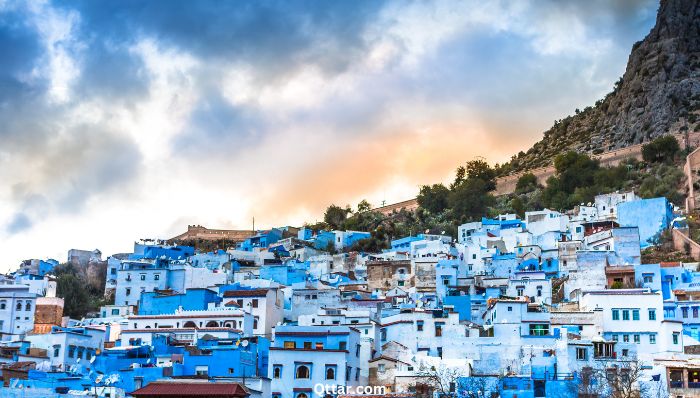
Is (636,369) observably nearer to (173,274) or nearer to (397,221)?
(173,274)

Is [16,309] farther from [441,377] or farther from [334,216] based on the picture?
[334,216]

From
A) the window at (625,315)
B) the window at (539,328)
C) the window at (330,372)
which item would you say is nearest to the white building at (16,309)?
the window at (330,372)

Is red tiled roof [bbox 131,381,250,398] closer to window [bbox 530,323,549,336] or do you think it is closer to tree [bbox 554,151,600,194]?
window [bbox 530,323,549,336]

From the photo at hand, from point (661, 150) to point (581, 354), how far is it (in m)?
45.3

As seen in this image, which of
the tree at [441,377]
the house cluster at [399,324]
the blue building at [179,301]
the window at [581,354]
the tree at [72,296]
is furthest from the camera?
the tree at [72,296]

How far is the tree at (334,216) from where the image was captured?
8517 cm

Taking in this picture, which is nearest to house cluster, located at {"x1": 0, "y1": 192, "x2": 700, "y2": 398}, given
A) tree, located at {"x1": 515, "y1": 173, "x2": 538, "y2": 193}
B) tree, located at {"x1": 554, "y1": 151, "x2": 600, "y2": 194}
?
tree, located at {"x1": 554, "y1": 151, "x2": 600, "y2": 194}

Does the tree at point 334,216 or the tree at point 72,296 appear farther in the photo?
the tree at point 334,216

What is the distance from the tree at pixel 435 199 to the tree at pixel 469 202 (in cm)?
197

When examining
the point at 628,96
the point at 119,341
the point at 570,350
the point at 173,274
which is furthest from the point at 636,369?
the point at 628,96

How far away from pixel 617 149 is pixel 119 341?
55.0m

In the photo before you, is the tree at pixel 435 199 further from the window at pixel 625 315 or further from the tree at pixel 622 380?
the tree at pixel 622 380

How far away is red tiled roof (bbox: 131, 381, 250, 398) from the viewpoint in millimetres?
32531

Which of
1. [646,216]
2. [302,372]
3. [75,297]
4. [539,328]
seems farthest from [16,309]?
[646,216]
